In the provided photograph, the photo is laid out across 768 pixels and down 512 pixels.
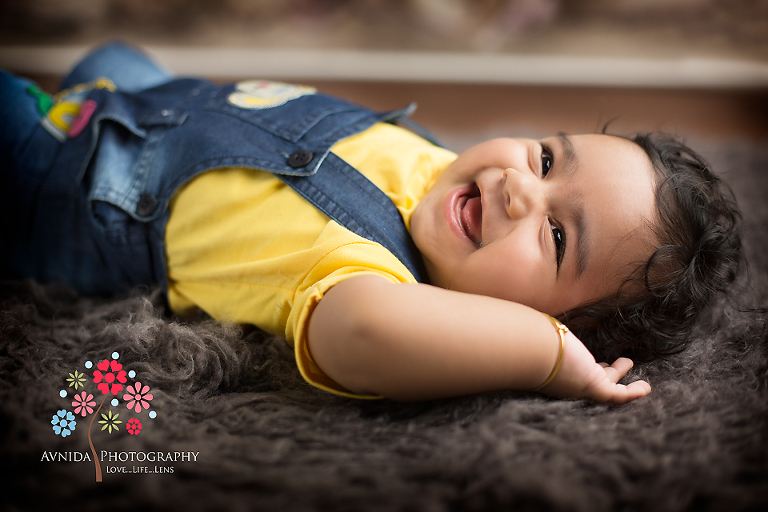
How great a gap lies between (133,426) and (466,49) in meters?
2.02

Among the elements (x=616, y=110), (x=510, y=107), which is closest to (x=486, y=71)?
(x=510, y=107)

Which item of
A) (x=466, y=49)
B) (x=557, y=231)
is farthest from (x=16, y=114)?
(x=466, y=49)

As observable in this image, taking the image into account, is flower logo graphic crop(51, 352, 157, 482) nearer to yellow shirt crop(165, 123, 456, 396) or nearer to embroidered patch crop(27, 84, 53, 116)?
yellow shirt crop(165, 123, 456, 396)

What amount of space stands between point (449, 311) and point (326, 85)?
1.74m

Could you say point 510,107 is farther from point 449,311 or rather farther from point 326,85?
point 449,311

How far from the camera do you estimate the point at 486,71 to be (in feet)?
7.16

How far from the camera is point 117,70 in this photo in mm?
1195

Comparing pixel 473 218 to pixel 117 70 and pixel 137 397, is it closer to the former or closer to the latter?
pixel 137 397

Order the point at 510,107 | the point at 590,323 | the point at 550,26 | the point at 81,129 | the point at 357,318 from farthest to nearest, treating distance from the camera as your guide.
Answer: the point at 550,26, the point at 510,107, the point at 81,129, the point at 590,323, the point at 357,318

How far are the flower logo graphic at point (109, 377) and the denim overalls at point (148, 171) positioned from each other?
0.23m

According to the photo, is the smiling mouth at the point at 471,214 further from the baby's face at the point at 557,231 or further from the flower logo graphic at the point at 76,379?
the flower logo graphic at the point at 76,379

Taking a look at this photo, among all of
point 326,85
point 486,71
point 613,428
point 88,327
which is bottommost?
point 88,327

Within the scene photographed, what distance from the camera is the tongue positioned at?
0.73 metres

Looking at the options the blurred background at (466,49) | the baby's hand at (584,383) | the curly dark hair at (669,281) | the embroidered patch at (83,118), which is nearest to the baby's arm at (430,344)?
the baby's hand at (584,383)
